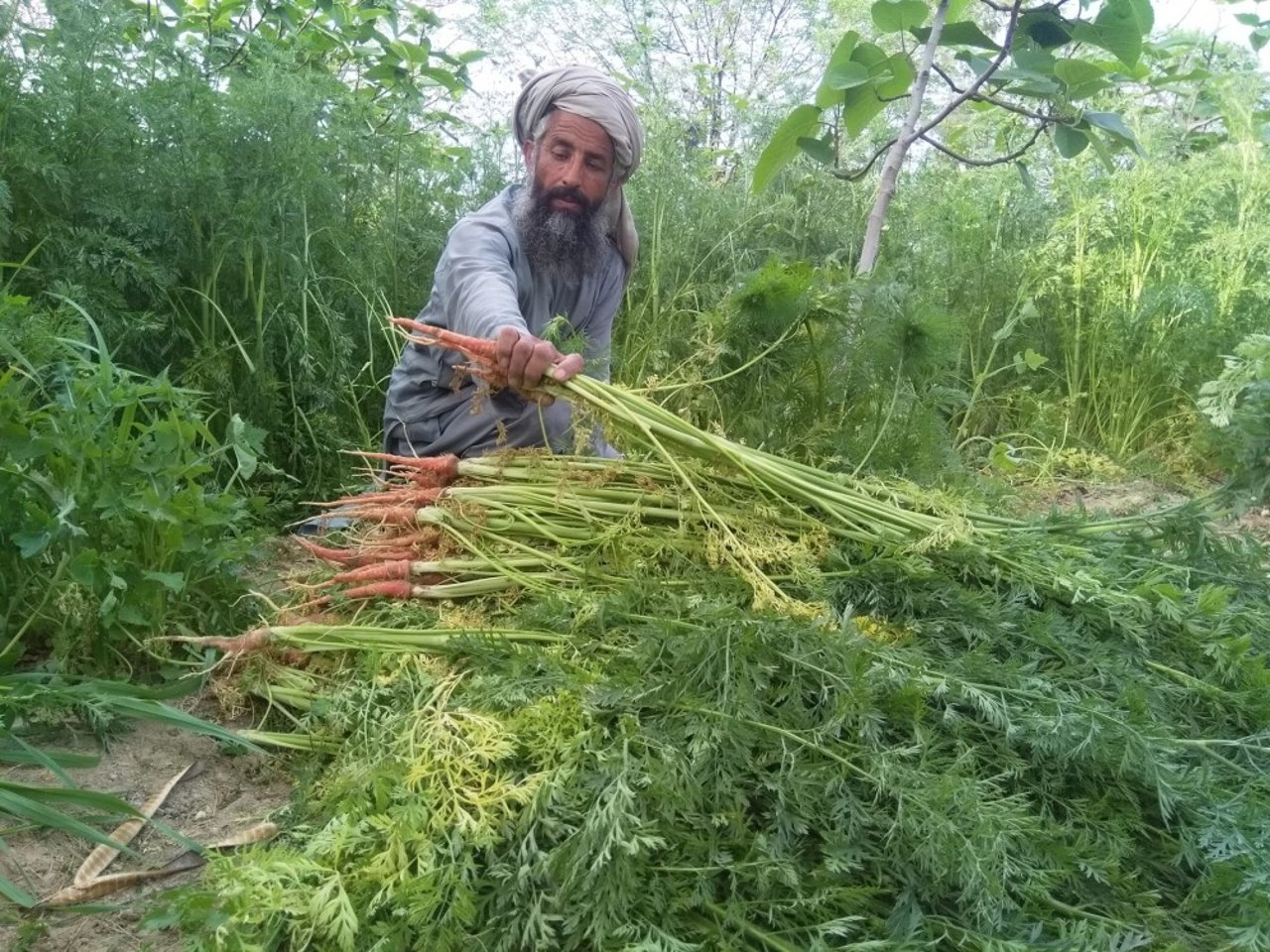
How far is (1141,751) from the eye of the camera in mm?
Result: 1374

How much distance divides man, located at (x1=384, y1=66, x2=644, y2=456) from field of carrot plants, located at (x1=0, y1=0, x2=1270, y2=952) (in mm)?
364

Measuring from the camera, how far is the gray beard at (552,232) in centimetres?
270

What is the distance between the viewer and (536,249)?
107 inches

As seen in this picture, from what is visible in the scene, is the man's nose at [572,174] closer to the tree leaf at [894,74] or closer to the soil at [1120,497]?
the tree leaf at [894,74]

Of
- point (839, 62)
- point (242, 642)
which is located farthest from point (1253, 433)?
point (242, 642)

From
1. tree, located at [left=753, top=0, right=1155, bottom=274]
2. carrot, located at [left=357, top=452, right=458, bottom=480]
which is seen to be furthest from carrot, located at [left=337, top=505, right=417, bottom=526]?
tree, located at [left=753, top=0, right=1155, bottom=274]

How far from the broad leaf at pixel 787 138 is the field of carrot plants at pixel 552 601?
0.02 m

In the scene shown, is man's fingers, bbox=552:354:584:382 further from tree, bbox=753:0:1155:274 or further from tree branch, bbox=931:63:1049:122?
tree branch, bbox=931:63:1049:122

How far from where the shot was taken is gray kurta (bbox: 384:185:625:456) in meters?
2.51

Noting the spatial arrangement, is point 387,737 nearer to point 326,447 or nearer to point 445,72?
point 326,447

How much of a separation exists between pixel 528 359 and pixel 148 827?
3.55ft

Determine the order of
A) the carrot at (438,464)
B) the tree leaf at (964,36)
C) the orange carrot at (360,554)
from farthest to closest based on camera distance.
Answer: the tree leaf at (964,36)
the carrot at (438,464)
the orange carrot at (360,554)

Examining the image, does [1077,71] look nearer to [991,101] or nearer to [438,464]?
[991,101]

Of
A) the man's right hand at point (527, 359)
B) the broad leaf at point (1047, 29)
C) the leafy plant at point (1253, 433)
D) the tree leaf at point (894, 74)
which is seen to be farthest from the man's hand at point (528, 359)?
the broad leaf at point (1047, 29)
